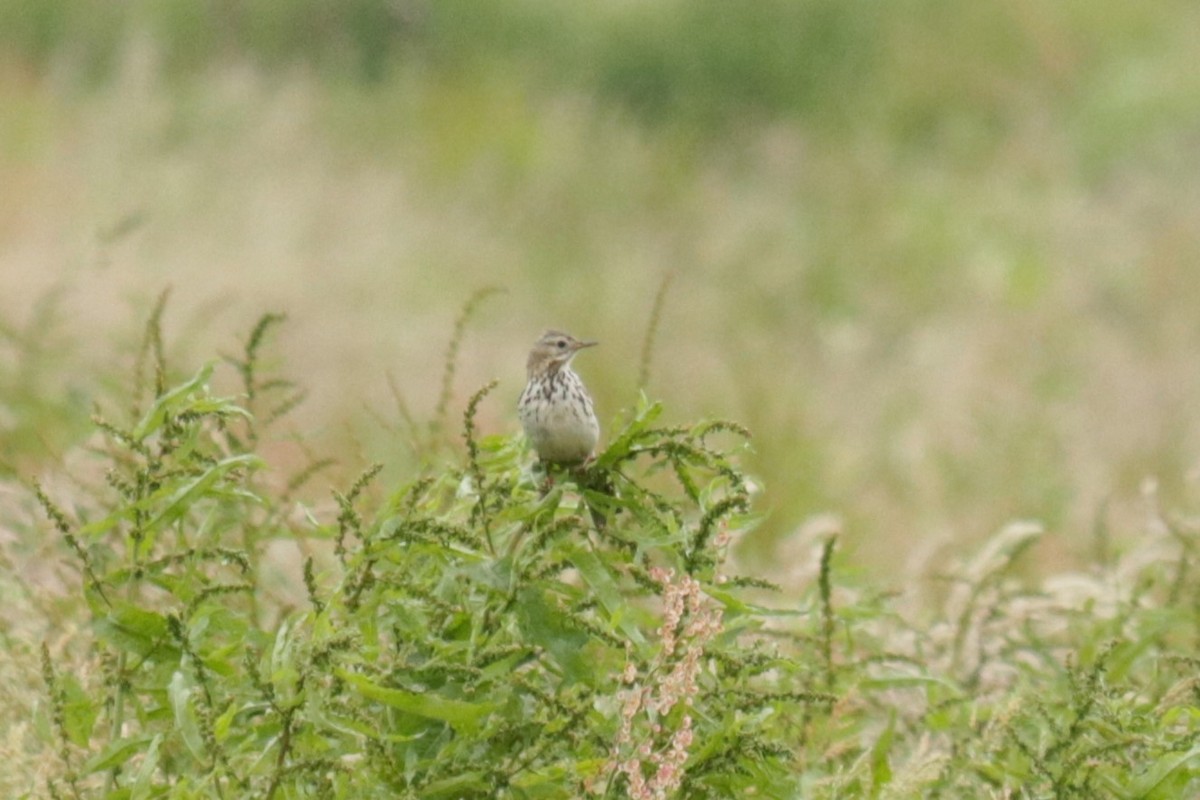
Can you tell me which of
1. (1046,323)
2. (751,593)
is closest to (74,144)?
(1046,323)

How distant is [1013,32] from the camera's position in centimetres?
2133

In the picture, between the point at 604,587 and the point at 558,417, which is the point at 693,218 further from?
the point at 604,587

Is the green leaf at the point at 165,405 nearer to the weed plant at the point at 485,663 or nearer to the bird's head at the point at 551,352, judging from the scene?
the weed plant at the point at 485,663

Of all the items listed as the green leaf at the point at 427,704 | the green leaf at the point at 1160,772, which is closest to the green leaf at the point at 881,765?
the green leaf at the point at 1160,772

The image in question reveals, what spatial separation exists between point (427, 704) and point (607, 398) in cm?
626

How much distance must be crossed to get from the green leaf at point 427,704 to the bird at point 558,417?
0.55 meters

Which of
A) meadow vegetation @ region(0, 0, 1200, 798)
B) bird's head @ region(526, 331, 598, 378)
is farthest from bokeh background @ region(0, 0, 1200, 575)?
bird's head @ region(526, 331, 598, 378)

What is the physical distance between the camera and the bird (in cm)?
353

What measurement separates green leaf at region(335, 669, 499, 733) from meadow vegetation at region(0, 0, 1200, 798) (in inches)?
0.4

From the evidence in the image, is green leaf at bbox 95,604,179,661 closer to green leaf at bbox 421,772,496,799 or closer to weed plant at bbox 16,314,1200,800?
weed plant at bbox 16,314,1200,800

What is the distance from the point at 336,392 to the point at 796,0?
10836 mm

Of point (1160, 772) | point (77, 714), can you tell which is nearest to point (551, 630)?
point (77, 714)

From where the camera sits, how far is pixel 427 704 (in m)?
2.94

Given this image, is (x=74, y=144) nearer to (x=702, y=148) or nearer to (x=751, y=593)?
(x=702, y=148)
